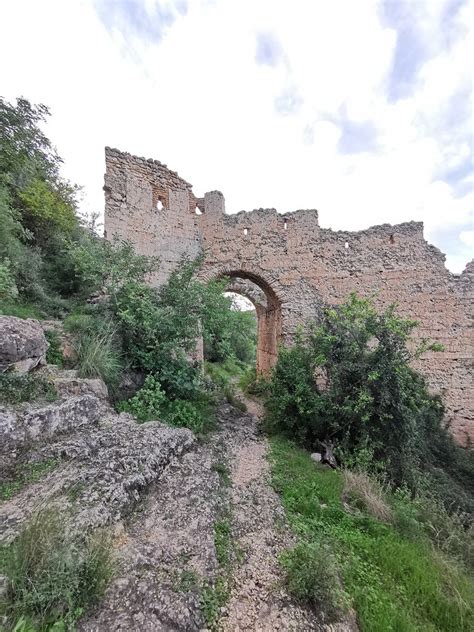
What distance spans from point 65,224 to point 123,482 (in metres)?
7.29

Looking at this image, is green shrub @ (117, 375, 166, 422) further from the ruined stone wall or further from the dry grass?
the ruined stone wall

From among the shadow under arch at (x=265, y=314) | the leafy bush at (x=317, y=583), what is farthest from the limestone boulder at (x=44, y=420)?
the shadow under arch at (x=265, y=314)

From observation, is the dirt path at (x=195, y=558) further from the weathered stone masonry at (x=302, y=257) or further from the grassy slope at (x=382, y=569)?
the weathered stone masonry at (x=302, y=257)

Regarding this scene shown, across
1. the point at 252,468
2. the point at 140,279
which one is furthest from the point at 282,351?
the point at 140,279

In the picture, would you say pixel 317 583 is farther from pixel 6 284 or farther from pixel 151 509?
pixel 6 284

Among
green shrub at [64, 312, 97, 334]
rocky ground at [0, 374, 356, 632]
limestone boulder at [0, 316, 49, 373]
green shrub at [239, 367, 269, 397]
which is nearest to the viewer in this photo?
rocky ground at [0, 374, 356, 632]

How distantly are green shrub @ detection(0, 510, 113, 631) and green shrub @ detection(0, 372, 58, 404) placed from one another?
5.96 feet

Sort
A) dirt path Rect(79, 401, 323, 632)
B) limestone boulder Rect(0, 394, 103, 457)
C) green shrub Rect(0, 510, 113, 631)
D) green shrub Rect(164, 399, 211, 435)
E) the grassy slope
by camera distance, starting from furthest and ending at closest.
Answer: green shrub Rect(164, 399, 211, 435) → limestone boulder Rect(0, 394, 103, 457) → the grassy slope → dirt path Rect(79, 401, 323, 632) → green shrub Rect(0, 510, 113, 631)

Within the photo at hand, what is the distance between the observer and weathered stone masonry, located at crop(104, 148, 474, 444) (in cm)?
822

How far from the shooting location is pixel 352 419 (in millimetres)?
5801

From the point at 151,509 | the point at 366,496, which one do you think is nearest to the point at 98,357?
the point at 151,509

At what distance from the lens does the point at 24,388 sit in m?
3.62

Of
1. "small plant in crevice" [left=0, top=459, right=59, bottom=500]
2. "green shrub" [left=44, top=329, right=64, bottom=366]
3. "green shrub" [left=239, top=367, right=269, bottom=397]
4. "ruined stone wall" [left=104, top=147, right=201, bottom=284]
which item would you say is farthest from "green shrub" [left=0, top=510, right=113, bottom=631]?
"green shrub" [left=239, top=367, right=269, bottom=397]

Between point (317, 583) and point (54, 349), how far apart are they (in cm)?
491
